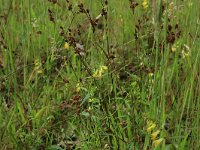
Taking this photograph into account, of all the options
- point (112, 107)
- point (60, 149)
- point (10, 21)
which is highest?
point (10, 21)

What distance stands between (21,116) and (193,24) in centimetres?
119

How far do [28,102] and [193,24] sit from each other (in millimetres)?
1118

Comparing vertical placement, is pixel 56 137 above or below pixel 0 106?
below

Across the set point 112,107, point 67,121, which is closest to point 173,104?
point 112,107

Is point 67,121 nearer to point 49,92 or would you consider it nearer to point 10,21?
point 49,92

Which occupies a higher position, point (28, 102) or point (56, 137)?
point (28, 102)

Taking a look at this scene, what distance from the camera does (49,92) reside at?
2.15 metres

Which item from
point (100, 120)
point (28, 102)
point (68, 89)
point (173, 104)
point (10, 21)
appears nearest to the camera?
point (100, 120)

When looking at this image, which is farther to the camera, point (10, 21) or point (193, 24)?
point (10, 21)

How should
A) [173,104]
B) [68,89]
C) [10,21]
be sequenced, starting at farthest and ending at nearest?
[10,21] < [68,89] < [173,104]

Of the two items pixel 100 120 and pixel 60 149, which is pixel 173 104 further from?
pixel 60 149

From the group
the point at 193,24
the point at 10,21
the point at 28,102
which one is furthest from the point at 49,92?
the point at 10,21

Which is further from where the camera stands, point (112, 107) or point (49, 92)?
point (49, 92)

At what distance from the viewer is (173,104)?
1.94 m
